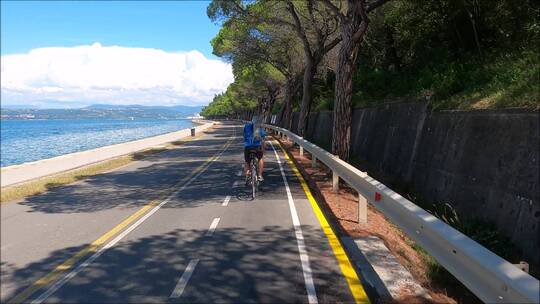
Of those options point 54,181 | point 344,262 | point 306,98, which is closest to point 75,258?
point 344,262

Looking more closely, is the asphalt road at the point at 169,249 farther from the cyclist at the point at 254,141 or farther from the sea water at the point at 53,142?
the sea water at the point at 53,142

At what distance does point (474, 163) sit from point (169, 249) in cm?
616

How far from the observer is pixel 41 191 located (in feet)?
45.8

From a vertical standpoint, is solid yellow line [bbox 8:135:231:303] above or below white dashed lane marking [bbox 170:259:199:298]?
below

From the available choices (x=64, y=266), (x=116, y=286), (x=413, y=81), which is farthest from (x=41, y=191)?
(x=413, y=81)

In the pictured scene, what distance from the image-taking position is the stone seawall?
7754mm

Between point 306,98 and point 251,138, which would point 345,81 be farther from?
point 306,98

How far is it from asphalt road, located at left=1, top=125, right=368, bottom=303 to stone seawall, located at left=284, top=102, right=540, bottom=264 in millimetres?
2969

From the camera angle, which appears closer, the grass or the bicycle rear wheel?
the bicycle rear wheel

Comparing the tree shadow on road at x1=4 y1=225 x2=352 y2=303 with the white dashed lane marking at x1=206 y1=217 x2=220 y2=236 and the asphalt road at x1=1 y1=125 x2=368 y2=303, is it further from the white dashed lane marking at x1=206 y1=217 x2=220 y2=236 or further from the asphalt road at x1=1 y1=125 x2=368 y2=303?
the white dashed lane marking at x1=206 y1=217 x2=220 y2=236

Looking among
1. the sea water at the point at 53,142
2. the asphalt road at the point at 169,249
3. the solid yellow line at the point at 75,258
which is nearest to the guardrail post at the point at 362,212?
the asphalt road at the point at 169,249

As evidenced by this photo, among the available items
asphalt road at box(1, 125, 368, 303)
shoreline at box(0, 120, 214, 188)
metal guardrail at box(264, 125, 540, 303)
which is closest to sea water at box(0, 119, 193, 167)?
shoreline at box(0, 120, 214, 188)

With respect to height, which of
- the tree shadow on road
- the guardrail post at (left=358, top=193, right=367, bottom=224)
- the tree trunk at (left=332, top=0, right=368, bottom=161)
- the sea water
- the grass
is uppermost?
the tree trunk at (left=332, top=0, right=368, bottom=161)

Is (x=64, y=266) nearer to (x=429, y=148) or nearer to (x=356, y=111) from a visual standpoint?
(x=429, y=148)
